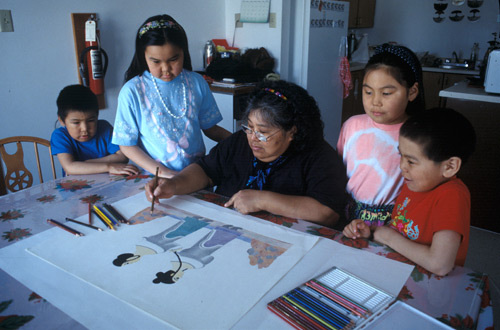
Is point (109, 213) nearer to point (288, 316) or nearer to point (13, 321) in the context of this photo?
point (13, 321)

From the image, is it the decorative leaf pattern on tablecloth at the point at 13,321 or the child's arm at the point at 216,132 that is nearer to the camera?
Answer: the decorative leaf pattern on tablecloth at the point at 13,321

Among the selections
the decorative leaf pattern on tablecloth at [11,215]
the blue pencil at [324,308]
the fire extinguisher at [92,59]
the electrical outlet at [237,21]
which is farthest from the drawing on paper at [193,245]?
the electrical outlet at [237,21]

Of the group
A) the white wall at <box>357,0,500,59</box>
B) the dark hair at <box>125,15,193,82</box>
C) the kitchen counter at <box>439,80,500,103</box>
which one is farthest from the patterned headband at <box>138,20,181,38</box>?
the white wall at <box>357,0,500,59</box>

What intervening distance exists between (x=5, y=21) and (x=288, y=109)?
1.90 metres

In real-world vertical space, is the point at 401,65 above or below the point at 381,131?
above

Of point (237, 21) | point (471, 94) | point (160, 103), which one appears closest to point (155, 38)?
point (160, 103)

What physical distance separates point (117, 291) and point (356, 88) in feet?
13.3

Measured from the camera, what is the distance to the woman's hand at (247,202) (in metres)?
1.12

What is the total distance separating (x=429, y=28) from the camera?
4820 millimetres

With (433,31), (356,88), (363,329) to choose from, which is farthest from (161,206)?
(433,31)

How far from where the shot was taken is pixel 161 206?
1.17m

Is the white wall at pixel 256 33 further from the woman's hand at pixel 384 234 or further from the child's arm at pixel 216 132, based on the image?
the woman's hand at pixel 384 234

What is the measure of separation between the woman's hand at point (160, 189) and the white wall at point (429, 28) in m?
4.57

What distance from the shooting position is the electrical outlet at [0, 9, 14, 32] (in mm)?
2178
